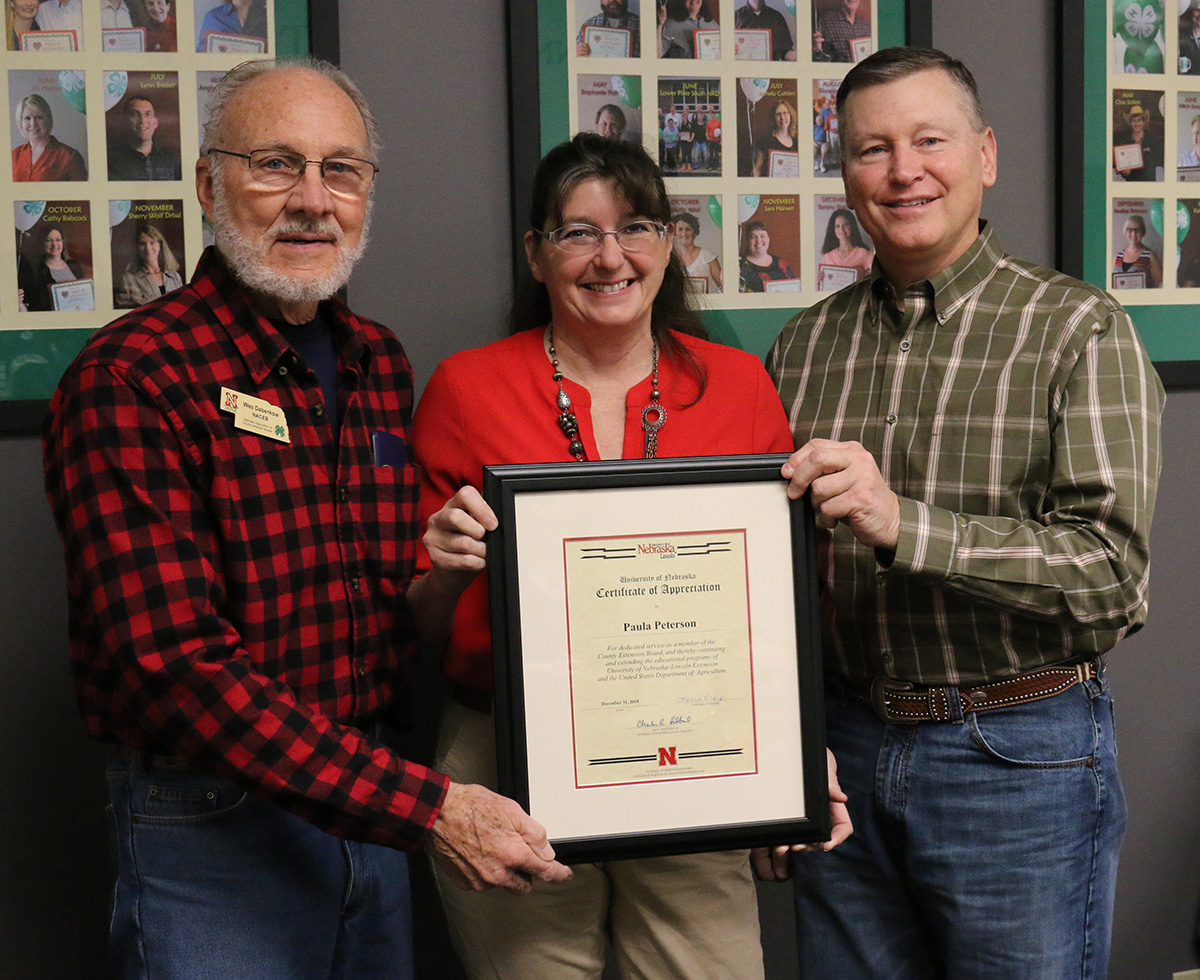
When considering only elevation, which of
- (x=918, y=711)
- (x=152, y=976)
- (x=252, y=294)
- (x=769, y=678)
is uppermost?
(x=252, y=294)

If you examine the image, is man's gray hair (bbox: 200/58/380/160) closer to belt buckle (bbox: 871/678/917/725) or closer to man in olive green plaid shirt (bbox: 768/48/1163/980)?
man in olive green plaid shirt (bbox: 768/48/1163/980)

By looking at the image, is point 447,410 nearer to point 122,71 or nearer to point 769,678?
point 769,678

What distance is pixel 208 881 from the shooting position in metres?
1.35

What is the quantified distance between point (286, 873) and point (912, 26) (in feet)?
6.71

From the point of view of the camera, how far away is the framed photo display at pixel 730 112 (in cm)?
205

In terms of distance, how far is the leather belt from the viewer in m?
1.52

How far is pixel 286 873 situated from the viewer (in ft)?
4.59

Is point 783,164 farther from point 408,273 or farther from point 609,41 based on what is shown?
point 408,273

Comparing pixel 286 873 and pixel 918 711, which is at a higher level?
pixel 918 711

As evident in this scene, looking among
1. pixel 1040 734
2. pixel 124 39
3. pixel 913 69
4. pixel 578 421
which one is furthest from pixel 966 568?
pixel 124 39

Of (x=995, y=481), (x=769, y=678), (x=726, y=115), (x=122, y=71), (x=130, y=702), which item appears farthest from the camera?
(x=726, y=115)

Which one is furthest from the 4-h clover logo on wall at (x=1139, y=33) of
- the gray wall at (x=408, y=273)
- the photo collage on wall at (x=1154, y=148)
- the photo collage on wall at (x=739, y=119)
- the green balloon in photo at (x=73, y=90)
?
the green balloon in photo at (x=73, y=90)

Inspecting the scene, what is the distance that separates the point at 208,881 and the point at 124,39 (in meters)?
1.50

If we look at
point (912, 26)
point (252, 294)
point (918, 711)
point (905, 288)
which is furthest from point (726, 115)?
point (918, 711)
